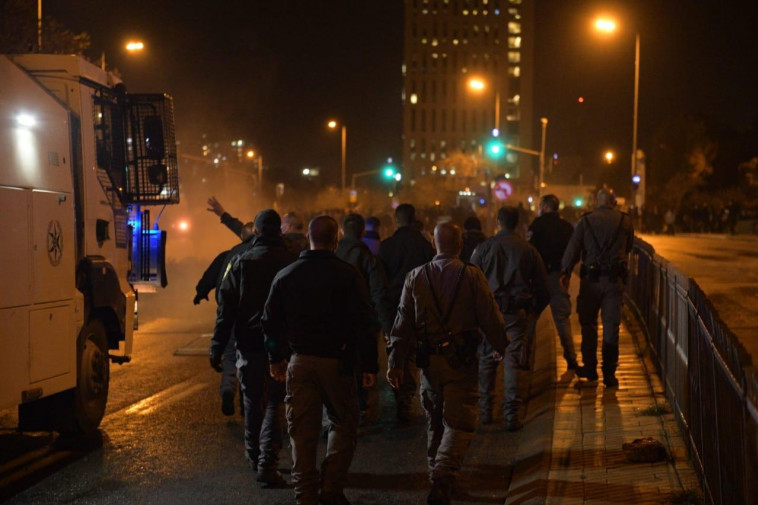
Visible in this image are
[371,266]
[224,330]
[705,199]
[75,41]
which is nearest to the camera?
[224,330]

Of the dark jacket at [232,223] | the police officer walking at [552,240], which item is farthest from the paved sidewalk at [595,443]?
the dark jacket at [232,223]

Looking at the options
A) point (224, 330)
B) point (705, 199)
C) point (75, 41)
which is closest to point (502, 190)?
point (75, 41)

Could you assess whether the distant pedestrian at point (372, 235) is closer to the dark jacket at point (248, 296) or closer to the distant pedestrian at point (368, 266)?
the distant pedestrian at point (368, 266)

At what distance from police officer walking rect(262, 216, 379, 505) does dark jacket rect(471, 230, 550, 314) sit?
276cm

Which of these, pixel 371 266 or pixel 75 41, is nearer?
pixel 371 266

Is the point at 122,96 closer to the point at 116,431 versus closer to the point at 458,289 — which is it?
the point at 116,431

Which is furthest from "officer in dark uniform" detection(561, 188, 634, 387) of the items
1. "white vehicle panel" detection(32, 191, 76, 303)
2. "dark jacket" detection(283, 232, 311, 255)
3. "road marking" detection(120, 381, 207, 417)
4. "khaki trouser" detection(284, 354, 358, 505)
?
"white vehicle panel" detection(32, 191, 76, 303)

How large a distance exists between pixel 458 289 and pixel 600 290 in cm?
380

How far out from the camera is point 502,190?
1045 inches

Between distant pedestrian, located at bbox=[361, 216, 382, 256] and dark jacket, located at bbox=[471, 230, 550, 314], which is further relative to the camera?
distant pedestrian, located at bbox=[361, 216, 382, 256]

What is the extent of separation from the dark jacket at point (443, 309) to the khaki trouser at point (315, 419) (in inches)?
20.7

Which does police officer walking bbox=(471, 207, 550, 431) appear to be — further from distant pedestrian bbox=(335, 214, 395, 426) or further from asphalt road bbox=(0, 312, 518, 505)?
distant pedestrian bbox=(335, 214, 395, 426)

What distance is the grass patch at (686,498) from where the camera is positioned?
568cm

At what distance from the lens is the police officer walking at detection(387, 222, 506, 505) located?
20.1ft
